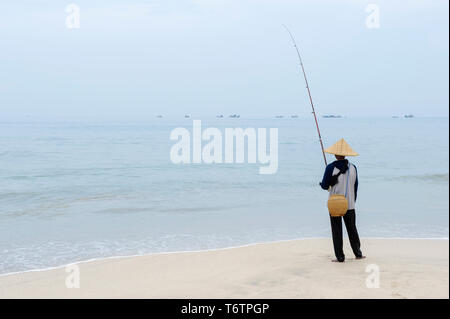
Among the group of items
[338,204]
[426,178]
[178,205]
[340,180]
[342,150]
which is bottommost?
[178,205]

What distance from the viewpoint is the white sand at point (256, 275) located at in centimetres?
435

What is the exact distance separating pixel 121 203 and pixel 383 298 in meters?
8.49

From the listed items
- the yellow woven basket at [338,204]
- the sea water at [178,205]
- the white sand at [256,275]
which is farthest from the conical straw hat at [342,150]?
the sea water at [178,205]

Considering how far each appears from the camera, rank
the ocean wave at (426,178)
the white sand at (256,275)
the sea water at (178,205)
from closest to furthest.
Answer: the white sand at (256,275), the sea water at (178,205), the ocean wave at (426,178)

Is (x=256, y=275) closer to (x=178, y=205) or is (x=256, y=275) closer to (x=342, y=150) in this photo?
(x=342, y=150)

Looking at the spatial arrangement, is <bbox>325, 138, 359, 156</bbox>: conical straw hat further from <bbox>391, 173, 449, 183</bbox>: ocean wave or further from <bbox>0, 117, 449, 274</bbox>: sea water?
<bbox>391, 173, 449, 183</bbox>: ocean wave

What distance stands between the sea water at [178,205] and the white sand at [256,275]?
0.87 m

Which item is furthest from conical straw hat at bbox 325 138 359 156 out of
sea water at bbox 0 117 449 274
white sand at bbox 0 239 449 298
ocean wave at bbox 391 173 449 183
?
ocean wave at bbox 391 173 449 183

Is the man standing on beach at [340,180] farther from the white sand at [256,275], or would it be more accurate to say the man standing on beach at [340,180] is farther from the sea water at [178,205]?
the sea water at [178,205]

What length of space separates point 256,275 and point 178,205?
6418mm

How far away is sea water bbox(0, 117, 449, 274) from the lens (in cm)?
753

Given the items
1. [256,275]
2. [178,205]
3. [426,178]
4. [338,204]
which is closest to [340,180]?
[338,204]

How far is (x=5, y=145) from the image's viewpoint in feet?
92.3

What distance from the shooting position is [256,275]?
195 inches
